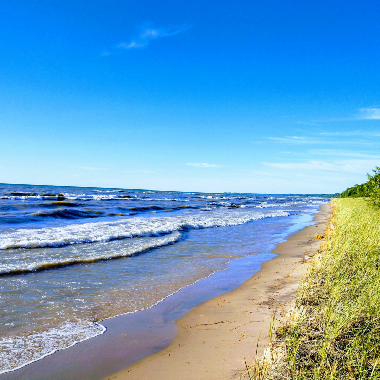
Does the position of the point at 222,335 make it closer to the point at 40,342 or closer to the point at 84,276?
the point at 40,342

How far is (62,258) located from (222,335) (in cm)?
713

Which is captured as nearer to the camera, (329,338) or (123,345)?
(329,338)

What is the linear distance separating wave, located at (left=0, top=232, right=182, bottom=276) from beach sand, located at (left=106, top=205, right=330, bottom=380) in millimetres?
5202

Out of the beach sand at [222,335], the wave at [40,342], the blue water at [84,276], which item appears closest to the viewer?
the beach sand at [222,335]

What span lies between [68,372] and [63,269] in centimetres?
540

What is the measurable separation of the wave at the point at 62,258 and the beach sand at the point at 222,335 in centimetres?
520

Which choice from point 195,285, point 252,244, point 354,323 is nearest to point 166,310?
point 195,285

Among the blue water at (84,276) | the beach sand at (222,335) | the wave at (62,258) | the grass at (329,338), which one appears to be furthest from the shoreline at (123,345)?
the wave at (62,258)

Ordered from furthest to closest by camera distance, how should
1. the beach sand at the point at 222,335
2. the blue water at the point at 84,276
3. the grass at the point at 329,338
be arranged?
the blue water at the point at 84,276 < the beach sand at the point at 222,335 < the grass at the point at 329,338

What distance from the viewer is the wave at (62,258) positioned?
8.36m

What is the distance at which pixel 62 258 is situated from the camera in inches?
383

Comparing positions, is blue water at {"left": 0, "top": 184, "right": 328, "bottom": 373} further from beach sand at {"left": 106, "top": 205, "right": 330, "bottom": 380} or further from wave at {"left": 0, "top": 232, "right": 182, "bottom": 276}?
beach sand at {"left": 106, "top": 205, "right": 330, "bottom": 380}

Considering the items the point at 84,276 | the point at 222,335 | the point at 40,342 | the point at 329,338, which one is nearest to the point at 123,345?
the point at 40,342

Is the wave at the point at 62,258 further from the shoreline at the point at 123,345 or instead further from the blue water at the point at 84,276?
the shoreline at the point at 123,345
